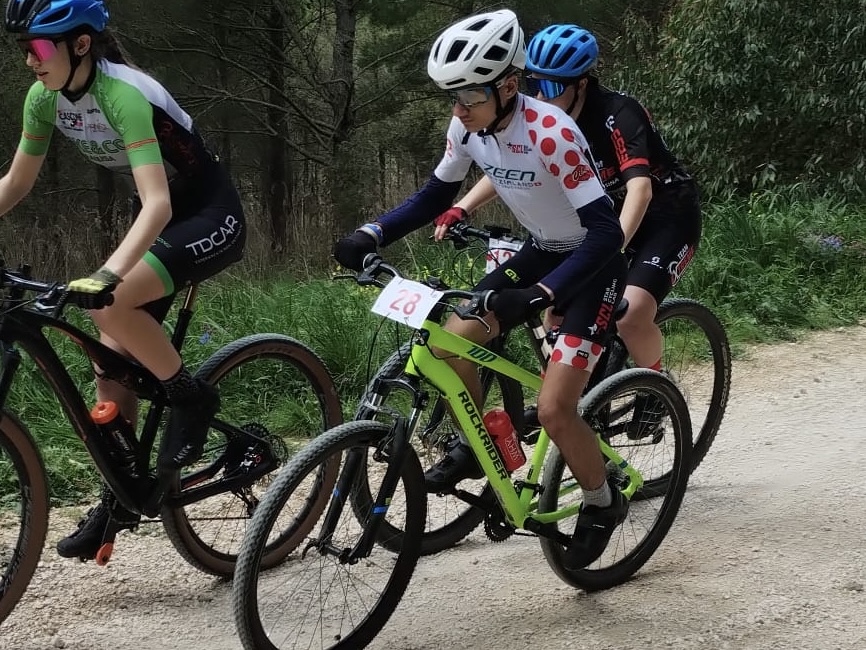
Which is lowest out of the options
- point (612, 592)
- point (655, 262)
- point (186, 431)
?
point (612, 592)

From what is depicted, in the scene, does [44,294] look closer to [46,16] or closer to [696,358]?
[46,16]

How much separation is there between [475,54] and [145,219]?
119cm

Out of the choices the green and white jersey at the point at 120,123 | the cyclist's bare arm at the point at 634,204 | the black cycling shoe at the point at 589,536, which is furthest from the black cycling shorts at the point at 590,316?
the green and white jersey at the point at 120,123

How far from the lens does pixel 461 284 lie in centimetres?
707

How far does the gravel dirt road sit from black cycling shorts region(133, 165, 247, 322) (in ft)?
3.69

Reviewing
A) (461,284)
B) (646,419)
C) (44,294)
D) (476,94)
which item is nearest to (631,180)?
(646,419)

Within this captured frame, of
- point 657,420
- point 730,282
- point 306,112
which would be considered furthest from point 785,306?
point 306,112

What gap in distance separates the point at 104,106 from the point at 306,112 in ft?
42.5

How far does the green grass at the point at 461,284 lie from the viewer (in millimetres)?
5066

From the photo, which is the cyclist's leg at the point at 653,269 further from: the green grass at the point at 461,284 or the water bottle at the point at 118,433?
the water bottle at the point at 118,433

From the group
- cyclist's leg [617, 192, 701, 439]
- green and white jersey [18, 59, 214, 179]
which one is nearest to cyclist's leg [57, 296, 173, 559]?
green and white jersey [18, 59, 214, 179]

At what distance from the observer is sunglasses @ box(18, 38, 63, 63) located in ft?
9.52

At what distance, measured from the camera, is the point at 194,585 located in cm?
365

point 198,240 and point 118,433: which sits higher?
point 198,240
